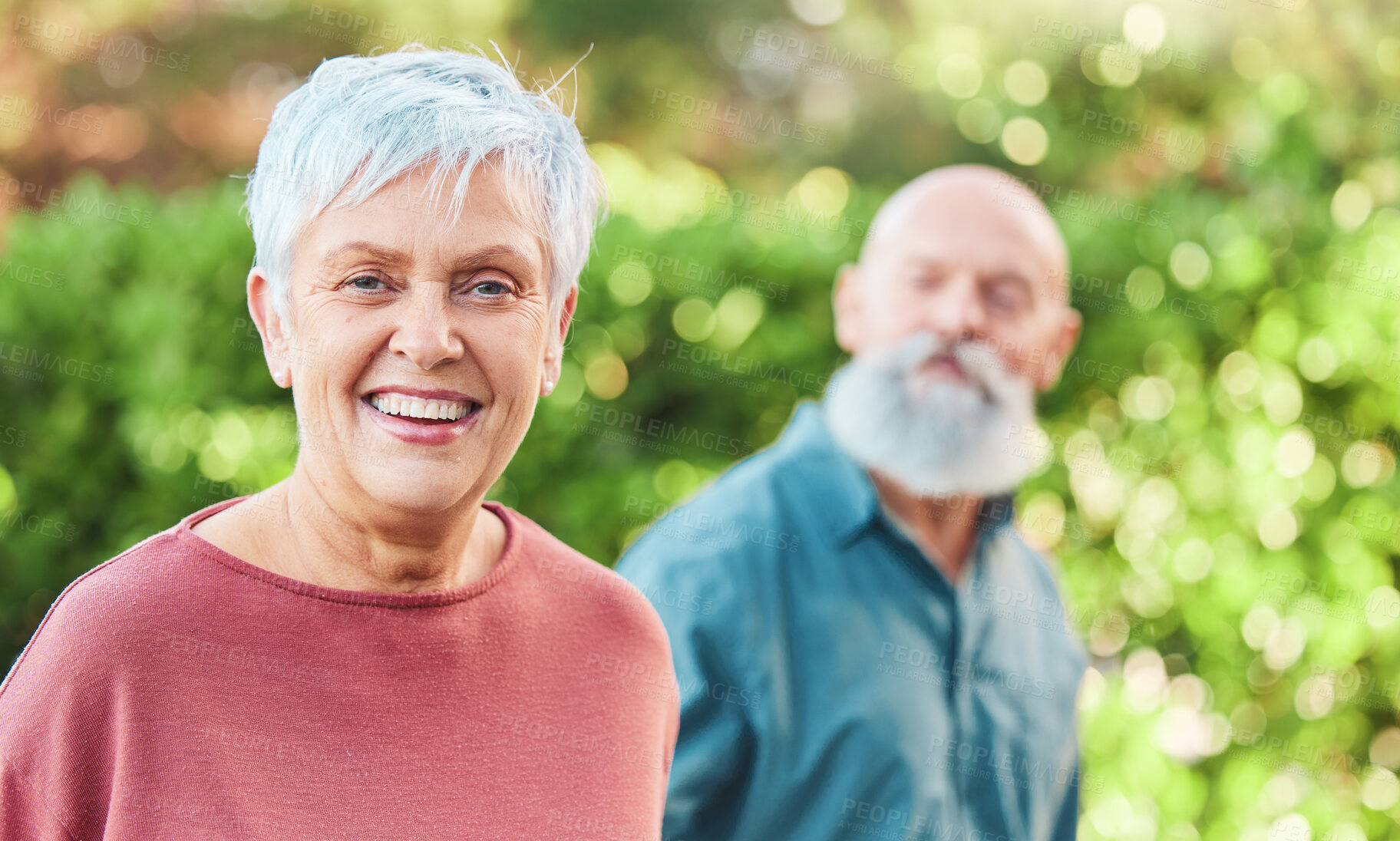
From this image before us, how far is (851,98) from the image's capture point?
1148cm

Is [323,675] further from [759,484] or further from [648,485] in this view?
[648,485]

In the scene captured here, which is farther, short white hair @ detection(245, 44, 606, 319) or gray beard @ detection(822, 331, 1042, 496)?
gray beard @ detection(822, 331, 1042, 496)

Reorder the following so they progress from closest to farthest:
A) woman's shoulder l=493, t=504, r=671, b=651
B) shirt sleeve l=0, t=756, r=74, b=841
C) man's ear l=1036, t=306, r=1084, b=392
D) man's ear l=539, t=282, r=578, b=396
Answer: shirt sleeve l=0, t=756, r=74, b=841 < man's ear l=539, t=282, r=578, b=396 < woman's shoulder l=493, t=504, r=671, b=651 < man's ear l=1036, t=306, r=1084, b=392

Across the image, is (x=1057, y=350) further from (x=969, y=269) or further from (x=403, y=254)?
(x=403, y=254)

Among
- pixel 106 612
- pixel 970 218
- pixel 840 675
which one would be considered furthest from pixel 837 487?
pixel 106 612

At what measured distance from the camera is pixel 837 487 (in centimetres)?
261

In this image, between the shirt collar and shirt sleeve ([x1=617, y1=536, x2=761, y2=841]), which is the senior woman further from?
Result: the shirt collar

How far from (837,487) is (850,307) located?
61 cm

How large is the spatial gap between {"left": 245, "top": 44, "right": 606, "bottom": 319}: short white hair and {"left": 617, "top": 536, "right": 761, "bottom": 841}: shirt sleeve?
975 millimetres

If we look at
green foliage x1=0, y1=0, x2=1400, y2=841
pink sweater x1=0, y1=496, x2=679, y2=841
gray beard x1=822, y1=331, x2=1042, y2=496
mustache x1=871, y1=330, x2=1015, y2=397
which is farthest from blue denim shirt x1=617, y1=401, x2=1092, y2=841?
green foliage x1=0, y1=0, x2=1400, y2=841

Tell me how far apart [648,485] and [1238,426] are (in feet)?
7.15

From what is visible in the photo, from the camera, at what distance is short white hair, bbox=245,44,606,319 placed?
4.38 feet

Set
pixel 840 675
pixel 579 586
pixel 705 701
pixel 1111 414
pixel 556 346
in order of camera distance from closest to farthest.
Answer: pixel 556 346, pixel 579 586, pixel 705 701, pixel 840 675, pixel 1111 414

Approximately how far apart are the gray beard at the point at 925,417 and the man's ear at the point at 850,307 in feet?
0.45
